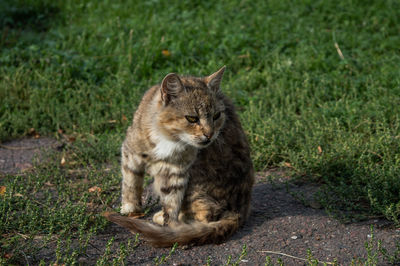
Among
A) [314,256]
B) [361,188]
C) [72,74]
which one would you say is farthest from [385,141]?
[72,74]

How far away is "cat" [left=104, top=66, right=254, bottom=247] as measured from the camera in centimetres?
430

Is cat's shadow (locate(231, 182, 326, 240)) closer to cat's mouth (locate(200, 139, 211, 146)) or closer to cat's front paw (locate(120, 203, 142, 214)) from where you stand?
cat's mouth (locate(200, 139, 211, 146))

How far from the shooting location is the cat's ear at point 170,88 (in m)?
4.26

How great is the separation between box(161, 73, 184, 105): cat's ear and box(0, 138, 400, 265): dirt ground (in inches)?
47.6

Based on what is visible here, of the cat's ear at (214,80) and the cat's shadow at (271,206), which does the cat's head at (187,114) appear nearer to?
the cat's ear at (214,80)

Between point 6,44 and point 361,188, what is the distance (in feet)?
19.9

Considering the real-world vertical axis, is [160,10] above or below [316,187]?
above

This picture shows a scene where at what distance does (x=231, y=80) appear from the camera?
7.50 metres

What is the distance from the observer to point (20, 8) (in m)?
9.97

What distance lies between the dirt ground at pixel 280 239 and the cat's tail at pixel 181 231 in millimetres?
75

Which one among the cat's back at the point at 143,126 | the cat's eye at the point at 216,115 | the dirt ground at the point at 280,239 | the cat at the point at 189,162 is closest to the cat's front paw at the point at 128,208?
the cat at the point at 189,162

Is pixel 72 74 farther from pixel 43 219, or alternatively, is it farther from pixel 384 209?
pixel 384 209

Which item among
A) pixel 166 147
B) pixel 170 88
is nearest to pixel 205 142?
pixel 166 147

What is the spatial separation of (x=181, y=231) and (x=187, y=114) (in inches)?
36.7
